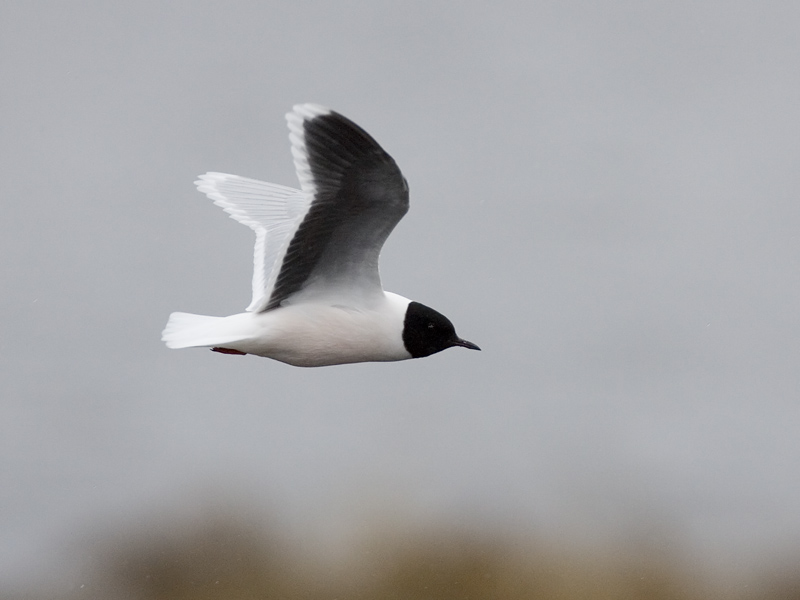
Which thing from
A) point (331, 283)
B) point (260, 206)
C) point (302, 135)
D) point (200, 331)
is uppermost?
point (302, 135)

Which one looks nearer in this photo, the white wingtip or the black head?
the white wingtip

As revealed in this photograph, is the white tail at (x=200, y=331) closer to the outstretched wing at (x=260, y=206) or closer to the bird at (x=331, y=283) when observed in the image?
the bird at (x=331, y=283)

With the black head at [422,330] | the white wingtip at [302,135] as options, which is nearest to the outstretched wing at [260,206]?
the black head at [422,330]

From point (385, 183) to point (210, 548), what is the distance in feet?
15.5

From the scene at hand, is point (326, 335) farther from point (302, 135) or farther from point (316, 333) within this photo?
point (302, 135)

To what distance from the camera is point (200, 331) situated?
3896 millimetres

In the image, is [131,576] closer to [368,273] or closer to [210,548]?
[210,548]

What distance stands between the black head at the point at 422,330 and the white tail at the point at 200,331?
0.56 metres

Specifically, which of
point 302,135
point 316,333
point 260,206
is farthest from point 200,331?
point 260,206

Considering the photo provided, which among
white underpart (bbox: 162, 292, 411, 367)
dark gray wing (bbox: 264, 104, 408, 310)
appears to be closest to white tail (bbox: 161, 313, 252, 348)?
white underpart (bbox: 162, 292, 411, 367)

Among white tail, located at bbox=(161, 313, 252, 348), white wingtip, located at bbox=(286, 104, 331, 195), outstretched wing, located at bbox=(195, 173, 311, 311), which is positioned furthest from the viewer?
outstretched wing, located at bbox=(195, 173, 311, 311)

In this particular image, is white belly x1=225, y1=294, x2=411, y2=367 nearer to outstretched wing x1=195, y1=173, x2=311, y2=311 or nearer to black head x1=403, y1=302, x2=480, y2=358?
black head x1=403, y1=302, x2=480, y2=358

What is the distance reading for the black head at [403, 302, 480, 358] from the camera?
3.96 metres

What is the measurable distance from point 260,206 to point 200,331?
37.5 inches
